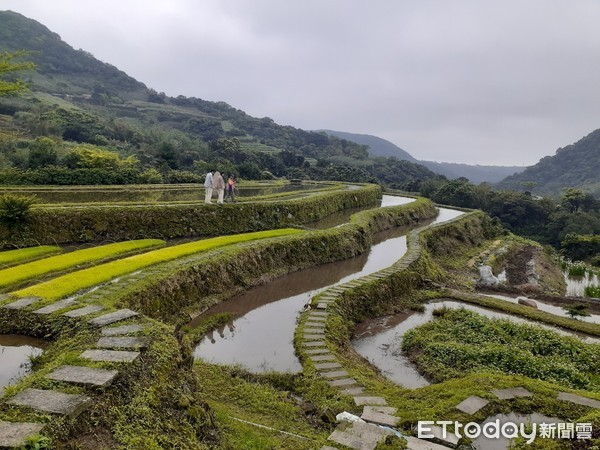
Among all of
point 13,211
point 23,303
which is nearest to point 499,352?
point 23,303

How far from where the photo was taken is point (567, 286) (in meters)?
25.3

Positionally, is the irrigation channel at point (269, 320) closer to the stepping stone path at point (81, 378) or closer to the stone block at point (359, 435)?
the stepping stone path at point (81, 378)

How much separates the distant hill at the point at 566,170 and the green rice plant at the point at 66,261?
11781cm

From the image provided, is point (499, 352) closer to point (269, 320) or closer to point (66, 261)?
point (269, 320)

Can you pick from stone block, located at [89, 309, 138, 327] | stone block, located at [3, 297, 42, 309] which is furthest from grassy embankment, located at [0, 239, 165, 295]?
stone block, located at [89, 309, 138, 327]

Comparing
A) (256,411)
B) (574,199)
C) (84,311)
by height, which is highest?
(574,199)

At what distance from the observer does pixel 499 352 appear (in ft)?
29.7

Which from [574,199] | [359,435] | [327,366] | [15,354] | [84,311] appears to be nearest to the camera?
[359,435]

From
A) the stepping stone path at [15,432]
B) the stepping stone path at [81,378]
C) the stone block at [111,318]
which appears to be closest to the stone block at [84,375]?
the stepping stone path at [81,378]

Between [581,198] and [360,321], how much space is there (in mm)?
60160

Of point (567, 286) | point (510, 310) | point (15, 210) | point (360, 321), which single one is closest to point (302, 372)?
point (360, 321)

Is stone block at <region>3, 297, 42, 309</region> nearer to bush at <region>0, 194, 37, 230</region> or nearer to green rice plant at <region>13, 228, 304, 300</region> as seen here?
green rice plant at <region>13, 228, 304, 300</region>

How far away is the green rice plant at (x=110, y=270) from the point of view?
919cm

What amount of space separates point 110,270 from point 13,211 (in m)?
4.85
